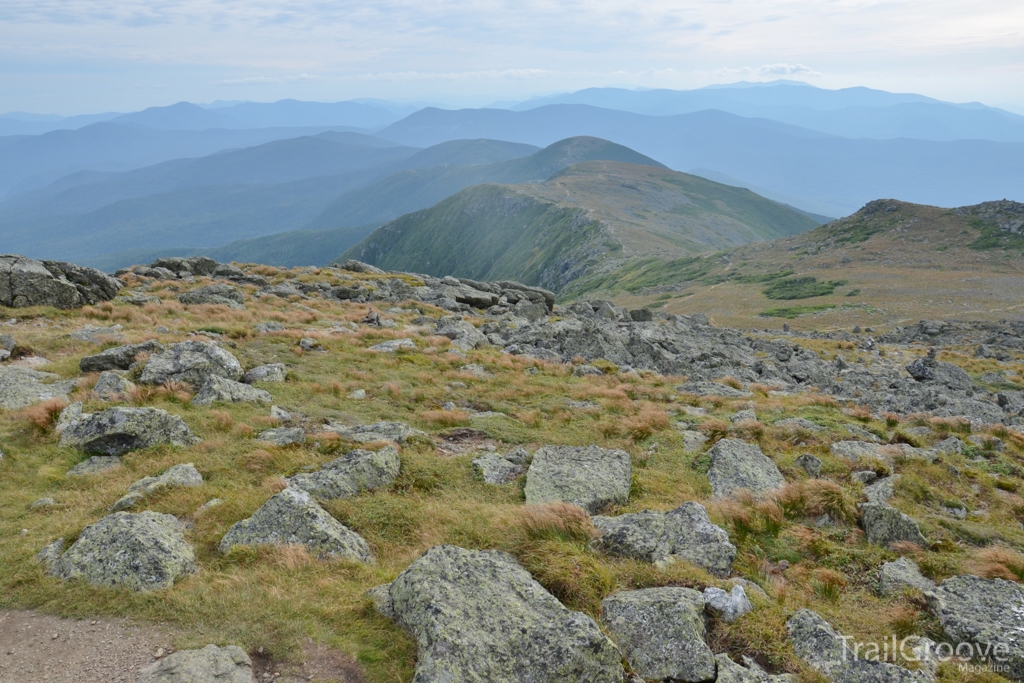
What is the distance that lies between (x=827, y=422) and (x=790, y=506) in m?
8.72

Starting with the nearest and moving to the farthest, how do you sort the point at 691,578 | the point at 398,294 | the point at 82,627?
the point at 82,627 → the point at 691,578 → the point at 398,294

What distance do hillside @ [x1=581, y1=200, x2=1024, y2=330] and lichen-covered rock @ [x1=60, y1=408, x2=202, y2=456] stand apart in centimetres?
8298

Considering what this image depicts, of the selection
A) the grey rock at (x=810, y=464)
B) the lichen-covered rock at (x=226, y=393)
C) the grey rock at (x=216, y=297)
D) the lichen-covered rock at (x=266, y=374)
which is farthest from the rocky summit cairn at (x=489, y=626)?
the grey rock at (x=216, y=297)

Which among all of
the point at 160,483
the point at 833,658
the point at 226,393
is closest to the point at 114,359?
the point at 226,393

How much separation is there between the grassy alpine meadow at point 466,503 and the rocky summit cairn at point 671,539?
0.33 meters

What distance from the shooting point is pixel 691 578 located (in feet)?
29.4

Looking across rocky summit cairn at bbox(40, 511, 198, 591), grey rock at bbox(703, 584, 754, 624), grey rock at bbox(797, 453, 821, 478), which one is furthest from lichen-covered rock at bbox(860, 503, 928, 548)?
rocky summit cairn at bbox(40, 511, 198, 591)

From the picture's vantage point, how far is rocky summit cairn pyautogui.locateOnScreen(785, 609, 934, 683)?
7.07 metres

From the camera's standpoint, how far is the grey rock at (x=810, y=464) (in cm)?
1434

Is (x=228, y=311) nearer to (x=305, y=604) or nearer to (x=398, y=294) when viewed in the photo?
(x=398, y=294)

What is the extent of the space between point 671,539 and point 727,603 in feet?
6.18

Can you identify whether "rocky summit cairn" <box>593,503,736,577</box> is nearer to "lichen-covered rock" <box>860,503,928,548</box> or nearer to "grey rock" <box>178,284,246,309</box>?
→ "lichen-covered rock" <box>860,503,928,548</box>

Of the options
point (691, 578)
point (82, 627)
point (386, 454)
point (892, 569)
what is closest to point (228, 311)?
point (386, 454)

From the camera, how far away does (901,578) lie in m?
9.49
